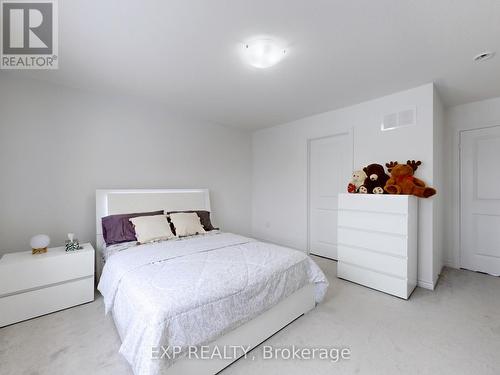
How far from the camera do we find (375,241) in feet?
8.50

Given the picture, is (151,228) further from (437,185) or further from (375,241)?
(437,185)

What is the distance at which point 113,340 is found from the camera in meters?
1.77

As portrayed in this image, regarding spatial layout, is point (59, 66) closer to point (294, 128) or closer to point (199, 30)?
point (199, 30)

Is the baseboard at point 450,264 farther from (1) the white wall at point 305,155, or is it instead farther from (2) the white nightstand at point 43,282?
(2) the white nightstand at point 43,282

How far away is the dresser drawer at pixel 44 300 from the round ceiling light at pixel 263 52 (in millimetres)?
2595

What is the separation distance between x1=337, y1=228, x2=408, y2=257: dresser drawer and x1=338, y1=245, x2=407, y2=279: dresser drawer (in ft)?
0.20

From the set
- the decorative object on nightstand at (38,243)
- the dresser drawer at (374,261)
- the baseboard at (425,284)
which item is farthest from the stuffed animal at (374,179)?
the decorative object on nightstand at (38,243)

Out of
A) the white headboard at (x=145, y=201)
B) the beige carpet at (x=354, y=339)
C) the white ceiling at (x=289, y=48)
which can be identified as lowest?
the beige carpet at (x=354, y=339)

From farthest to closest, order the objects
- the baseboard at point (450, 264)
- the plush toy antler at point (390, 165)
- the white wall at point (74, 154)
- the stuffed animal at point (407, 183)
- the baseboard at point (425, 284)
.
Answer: the baseboard at point (450, 264), the plush toy antler at point (390, 165), the baseboard at point (425, 284), the stuffed animal at point (407, 183), the white wall at point (74, 154)

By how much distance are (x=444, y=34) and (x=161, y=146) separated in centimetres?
328

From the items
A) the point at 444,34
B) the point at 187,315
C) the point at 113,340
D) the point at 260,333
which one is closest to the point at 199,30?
the point at 444,34

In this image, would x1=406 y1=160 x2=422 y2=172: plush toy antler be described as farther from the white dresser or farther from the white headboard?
the white headboard

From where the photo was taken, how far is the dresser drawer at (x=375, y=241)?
2.41m

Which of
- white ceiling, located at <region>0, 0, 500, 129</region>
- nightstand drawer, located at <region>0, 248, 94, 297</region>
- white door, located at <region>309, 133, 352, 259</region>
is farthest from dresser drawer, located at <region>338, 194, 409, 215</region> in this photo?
nightstand drawer, located at <region>0, 248, 94, 297</region>
